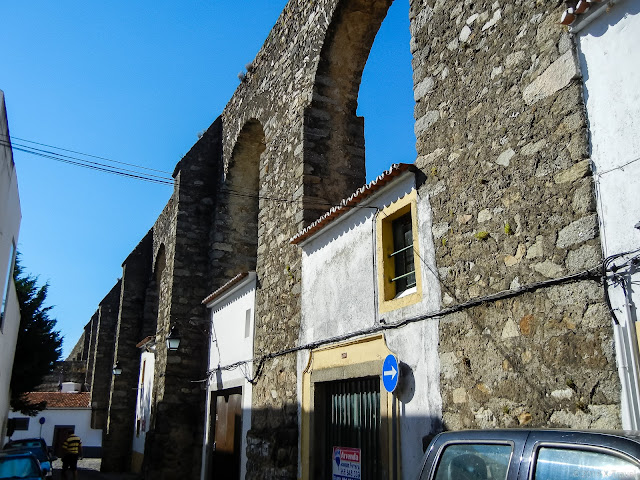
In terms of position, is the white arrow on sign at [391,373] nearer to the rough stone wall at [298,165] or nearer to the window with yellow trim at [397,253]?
the window with yellow trim at [397,253]

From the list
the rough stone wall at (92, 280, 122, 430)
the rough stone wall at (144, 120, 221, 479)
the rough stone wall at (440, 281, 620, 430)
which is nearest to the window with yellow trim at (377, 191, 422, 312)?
the rough stone wall at (440, 281, 620, 430)

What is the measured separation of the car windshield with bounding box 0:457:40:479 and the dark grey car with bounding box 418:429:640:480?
23.3ft

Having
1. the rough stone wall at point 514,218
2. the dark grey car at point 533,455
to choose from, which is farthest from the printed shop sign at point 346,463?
the dark grey car at point 533,455

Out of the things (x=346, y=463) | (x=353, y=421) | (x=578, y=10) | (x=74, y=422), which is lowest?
(x=346, y=463)

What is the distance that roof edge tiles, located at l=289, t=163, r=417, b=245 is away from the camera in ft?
18.9

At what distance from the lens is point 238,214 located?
503 inches

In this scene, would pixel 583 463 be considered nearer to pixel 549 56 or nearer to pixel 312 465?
pixel 549 56

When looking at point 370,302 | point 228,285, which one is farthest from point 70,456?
point 370,302

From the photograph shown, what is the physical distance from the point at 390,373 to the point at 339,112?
182 inches

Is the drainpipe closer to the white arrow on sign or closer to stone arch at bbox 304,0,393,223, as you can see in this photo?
the white arrow on sign

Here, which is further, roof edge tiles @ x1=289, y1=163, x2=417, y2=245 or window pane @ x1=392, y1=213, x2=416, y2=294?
Answer: window pane @ x1=392, y1=213, x2=416, y2=294

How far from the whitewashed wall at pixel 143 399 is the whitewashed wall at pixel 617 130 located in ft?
42.8

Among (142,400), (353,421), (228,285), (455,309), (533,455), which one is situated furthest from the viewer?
(142,400)

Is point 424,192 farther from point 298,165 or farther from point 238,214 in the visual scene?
point 238,214
